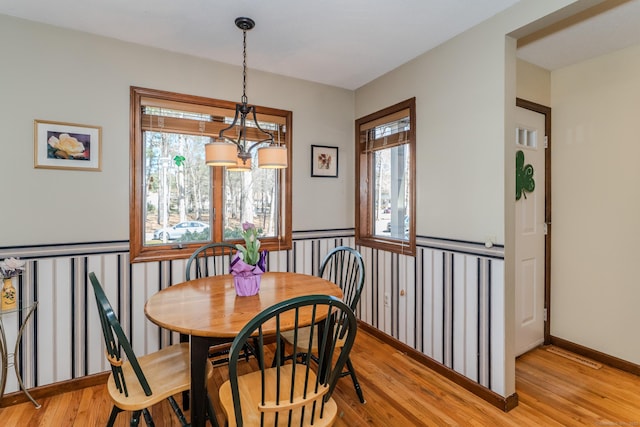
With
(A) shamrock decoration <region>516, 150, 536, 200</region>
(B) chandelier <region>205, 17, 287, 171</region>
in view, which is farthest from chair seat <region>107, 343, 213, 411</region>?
(A) shamrock decoration <region>516, 150, 536, 200</region>

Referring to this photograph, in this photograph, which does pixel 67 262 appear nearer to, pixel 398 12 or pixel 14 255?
pixel 14 255

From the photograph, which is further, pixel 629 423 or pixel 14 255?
pixel 14 255

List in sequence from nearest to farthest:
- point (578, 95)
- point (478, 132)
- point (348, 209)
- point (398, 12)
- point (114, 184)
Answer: point (398, 12)
point (478, 132)
point (114, 184)
point (578, 95)
point (348, 209)

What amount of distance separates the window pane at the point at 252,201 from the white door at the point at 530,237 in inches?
83.3

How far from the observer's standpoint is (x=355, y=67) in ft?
9.44

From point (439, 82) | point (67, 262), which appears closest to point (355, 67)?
point (439, 82)

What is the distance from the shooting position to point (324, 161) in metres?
3.29

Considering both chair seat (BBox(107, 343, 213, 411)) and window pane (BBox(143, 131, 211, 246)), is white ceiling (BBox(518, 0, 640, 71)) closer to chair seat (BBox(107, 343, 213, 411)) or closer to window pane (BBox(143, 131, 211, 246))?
window pane (BBox(143, 131, 211, 246))

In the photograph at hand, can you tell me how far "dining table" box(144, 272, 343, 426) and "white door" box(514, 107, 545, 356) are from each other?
1.78 metres

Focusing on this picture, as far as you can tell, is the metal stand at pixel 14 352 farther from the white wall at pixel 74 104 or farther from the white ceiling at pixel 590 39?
the white ceiling at pixel 590 39

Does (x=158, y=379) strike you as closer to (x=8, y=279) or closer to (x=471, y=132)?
(x=8, y=279)

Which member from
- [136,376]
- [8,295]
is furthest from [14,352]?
[136,376]

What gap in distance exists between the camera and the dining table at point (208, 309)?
1437mm

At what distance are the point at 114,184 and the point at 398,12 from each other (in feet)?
7.37
